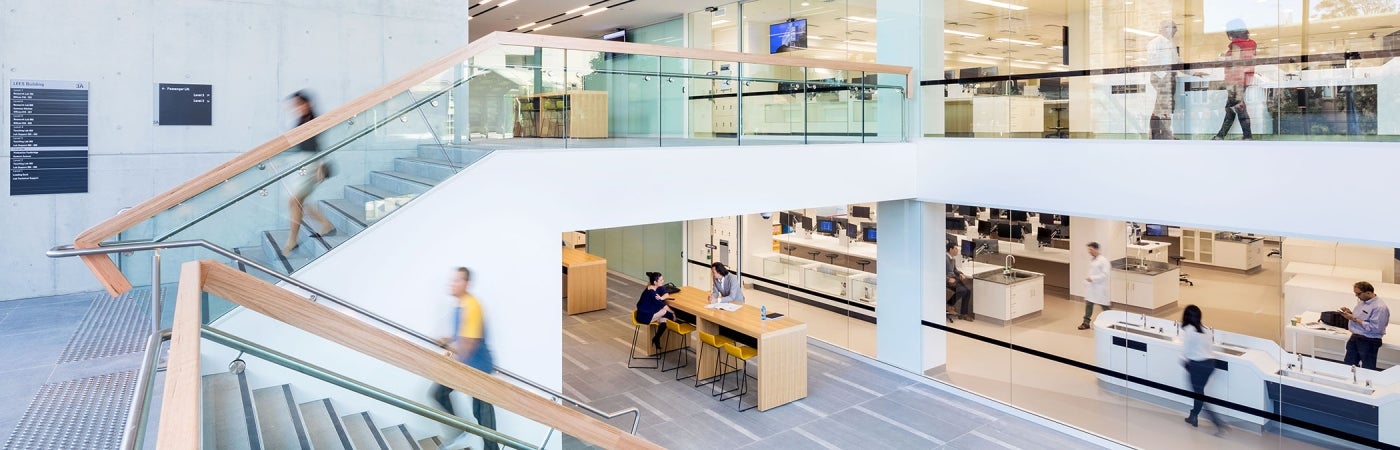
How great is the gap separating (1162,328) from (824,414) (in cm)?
Result: 317

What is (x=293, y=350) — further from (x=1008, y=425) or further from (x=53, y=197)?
(x=1008, y=425)

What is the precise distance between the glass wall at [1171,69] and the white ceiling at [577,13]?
5071 millimetres

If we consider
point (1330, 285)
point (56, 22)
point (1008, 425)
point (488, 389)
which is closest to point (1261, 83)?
point (1330, 285)

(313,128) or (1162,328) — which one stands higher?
(313,128)

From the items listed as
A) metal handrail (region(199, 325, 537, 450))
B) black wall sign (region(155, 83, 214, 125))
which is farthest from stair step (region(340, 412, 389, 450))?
black wall sign (region(155, 83, 214, 125))

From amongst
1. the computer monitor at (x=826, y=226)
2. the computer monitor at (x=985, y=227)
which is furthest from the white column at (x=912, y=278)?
the computer monitor at (x=826, y=226)

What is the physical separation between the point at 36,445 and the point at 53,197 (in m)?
4.95

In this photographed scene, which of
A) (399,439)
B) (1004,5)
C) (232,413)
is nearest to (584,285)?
(1004,5)

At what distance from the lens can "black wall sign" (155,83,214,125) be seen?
7.06 metres

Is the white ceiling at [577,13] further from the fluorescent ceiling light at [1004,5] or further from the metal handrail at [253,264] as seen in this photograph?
the metal handrail at [253,264]

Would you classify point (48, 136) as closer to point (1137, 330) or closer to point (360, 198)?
point (360, 198)

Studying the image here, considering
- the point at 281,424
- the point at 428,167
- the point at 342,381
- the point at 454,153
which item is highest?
the point at 454,153

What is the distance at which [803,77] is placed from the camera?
318 inches

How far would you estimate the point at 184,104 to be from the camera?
7152 mm
